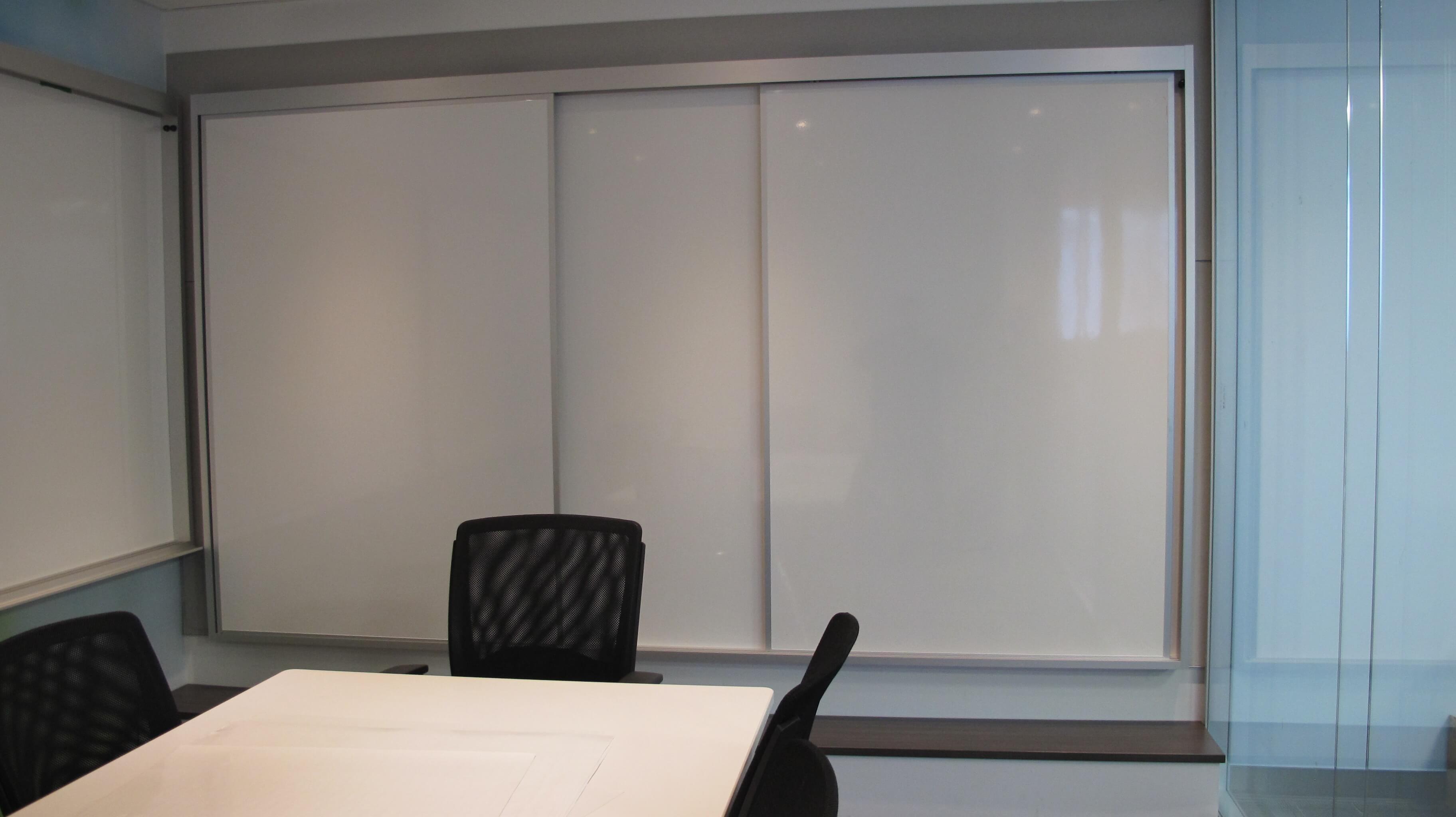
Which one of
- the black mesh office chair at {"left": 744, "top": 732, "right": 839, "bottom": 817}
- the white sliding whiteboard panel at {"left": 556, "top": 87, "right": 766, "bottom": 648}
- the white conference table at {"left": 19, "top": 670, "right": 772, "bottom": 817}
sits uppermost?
the white sliding whiteboard panel at {"left": 556, "top": 87, "right": 766, "bottom": 648}

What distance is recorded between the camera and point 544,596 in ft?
8.19

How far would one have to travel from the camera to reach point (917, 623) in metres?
3.05

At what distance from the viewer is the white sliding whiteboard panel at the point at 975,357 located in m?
2.93

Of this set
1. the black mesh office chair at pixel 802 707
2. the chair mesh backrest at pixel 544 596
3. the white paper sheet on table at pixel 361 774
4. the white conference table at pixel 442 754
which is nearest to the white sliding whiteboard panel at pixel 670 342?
the chair mesh backrest at pixel 544 596

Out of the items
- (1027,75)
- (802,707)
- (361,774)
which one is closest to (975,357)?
(1027,75)

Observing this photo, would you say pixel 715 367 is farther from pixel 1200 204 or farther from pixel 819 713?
pixel 1200 204

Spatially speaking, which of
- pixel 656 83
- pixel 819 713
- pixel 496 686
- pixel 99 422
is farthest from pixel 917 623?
pixel 99 422

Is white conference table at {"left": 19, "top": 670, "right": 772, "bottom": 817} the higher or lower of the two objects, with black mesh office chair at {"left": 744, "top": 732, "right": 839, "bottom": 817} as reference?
lower

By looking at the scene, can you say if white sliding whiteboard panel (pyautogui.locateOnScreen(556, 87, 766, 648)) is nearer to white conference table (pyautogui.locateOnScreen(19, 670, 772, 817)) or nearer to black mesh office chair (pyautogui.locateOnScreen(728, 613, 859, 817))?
white conference table (pyautogui.locateOnScreen(19, 670, 772, 817))

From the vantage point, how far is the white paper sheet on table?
1494 mm

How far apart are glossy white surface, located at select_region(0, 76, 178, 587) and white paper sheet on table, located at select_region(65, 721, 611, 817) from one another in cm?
174

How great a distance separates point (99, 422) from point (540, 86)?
6.86 feet

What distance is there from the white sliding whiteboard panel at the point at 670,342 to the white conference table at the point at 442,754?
1.10 meters

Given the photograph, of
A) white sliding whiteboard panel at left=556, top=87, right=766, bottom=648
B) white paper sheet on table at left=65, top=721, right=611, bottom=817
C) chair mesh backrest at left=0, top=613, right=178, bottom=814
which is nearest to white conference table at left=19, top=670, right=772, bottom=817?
white paper sheet on table at left=65, top=721, right=611, bottom=817
